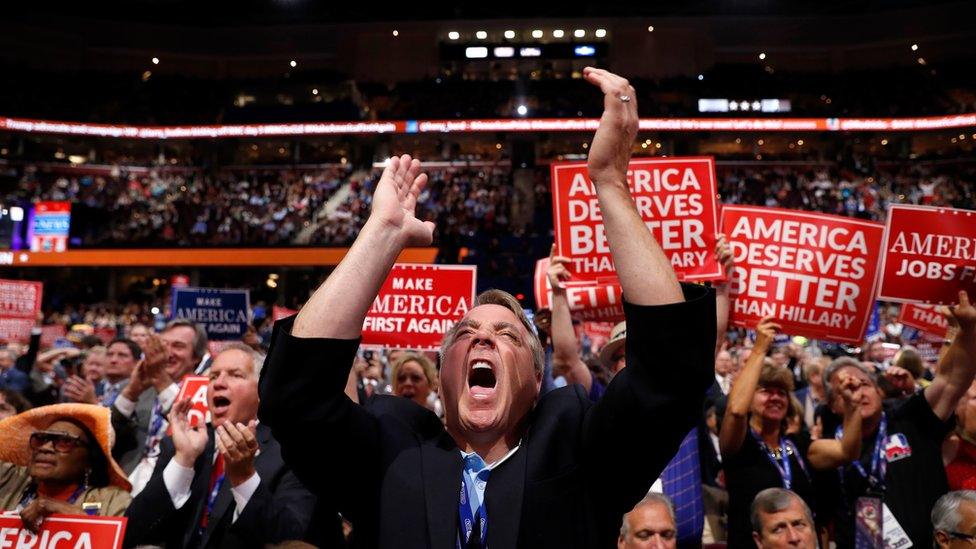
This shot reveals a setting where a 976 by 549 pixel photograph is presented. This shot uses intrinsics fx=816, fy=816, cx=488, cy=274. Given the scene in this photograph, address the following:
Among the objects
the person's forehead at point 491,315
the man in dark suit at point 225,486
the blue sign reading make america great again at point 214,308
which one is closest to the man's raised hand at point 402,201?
the person's forehead at point 491,315

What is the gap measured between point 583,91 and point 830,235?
29.5m

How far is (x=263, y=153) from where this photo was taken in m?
37.1

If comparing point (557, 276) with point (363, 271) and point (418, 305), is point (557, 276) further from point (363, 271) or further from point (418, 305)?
point (418, 305)

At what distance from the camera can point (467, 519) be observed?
1.82m

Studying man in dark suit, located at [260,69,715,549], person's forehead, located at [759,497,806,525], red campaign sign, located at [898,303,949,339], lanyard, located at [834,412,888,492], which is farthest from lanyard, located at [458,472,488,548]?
red campaign sign, located at [898,303,949,339]

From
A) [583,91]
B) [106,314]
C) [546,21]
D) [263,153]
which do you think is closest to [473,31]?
[546,21]

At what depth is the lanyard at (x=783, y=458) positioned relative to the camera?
4219mm

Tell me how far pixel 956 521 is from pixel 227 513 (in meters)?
3.07

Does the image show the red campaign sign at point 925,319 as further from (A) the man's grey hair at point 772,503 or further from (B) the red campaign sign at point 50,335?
(B) the red campaign sign at point 50,335

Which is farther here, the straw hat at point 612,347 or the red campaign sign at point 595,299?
the red campaign sign at point 595,299

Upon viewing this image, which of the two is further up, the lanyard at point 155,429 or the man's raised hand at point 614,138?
the man's raised hand at point 614,138

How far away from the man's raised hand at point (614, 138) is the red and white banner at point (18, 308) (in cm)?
889

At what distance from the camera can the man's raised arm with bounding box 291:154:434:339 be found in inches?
68.3

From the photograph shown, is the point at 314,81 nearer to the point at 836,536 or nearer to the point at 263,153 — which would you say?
the point at 263,153
